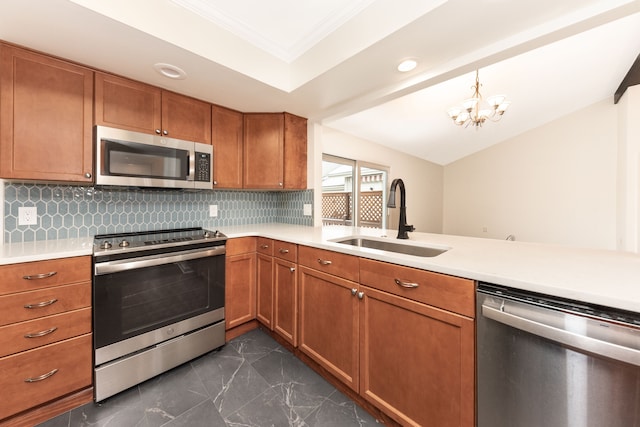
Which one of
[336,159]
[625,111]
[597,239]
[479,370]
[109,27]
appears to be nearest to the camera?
[479,370]

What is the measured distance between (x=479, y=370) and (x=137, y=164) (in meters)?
2.32

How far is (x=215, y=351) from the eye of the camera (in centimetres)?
194

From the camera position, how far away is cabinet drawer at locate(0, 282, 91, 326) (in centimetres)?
121

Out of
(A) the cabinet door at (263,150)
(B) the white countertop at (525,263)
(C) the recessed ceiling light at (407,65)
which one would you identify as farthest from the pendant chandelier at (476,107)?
(A) the cabinet door at (263,150)

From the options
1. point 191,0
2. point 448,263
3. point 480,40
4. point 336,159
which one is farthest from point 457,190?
point 191,0

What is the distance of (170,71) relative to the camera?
1.70 metres

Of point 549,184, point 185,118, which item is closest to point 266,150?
point 185,118

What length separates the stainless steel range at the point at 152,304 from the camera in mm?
1438

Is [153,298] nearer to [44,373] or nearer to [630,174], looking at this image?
[44,373]

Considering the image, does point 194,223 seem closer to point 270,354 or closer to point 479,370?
point 270,354

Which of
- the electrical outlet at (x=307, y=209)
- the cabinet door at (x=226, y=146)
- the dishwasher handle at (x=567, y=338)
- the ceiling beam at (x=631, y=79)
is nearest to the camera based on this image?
the dishwasher handle at (x=567, y=338)

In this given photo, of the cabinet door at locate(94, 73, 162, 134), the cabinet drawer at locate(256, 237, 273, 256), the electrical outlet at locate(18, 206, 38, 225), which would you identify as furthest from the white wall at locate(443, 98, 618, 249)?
the electrical outlet at locate(18, 206, 38, 225)

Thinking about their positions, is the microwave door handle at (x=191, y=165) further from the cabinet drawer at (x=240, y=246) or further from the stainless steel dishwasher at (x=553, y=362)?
the stainless steel dishwasher at (x=553, y=362)

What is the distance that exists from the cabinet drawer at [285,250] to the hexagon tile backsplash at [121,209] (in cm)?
76
